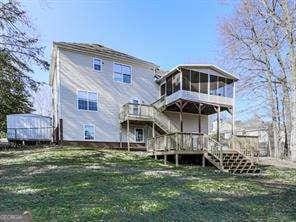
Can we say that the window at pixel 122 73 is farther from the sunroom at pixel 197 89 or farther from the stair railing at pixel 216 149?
the stair railing at pixel 216 149

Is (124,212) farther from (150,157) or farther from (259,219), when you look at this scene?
(150,157)

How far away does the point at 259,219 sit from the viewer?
995 cm

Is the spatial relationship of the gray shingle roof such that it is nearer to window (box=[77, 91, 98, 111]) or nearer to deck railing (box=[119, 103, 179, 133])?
window (box=[77, 91, 98, 111])

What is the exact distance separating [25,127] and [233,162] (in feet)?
49.8

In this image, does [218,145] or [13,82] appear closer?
[218,145]

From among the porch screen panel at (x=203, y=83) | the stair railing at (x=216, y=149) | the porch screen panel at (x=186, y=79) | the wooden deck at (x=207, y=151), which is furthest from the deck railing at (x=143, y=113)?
the stair railing at (x=216, y=149)

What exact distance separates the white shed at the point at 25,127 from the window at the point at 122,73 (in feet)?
21.9

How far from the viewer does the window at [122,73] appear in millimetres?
29859

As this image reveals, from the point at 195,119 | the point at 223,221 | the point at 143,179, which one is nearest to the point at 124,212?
the point at 223,221

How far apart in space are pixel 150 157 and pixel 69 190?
12.7 m

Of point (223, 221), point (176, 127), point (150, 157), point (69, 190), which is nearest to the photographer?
point (223, 221)

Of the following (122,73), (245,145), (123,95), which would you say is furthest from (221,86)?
(122,73)

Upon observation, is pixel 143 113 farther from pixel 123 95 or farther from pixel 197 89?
pixel 197 89

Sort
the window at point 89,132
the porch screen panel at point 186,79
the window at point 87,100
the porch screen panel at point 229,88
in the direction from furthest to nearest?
the porch screen panel at point 229,88, the porch screen panel at point 186,79, the window at point 87,100, the window at point 89,132
